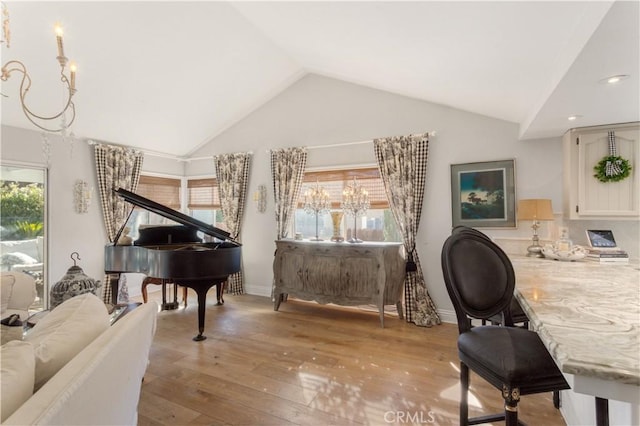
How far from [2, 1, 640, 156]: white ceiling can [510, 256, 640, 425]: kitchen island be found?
49.8 inches

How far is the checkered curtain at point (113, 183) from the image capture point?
460cm

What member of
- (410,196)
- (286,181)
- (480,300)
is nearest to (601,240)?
(410,196)

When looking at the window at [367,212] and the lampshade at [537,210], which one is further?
the window at [367,212]

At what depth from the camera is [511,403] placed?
1272 mm

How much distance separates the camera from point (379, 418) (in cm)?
201

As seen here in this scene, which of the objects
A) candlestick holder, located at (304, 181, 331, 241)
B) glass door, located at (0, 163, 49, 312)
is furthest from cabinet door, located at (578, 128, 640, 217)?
glass door, located at (0, 163, 49, 312)

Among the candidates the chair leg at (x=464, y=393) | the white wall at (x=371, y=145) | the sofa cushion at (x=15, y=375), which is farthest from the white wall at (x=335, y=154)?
the sofa cushion at (x=15, y=375)

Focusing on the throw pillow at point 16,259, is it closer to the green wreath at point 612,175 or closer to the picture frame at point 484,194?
the picture frame at point 484,194

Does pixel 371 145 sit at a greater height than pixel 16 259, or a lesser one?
greater

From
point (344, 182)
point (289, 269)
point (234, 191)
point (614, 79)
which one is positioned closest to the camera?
point (614, 79)

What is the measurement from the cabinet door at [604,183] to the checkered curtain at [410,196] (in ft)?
5.13

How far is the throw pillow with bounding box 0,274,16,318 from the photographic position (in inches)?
90.7

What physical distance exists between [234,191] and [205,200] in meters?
1.00

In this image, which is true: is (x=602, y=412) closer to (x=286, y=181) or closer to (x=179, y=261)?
(x=179, y=261)
